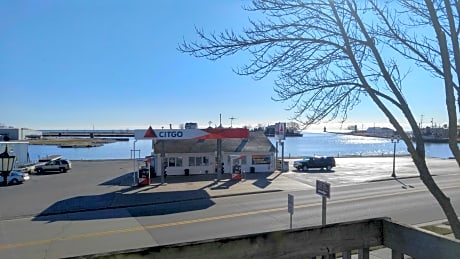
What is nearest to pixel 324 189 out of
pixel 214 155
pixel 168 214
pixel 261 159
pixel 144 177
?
pixel 168 214

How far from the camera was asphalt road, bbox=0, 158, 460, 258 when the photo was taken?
48.5ft

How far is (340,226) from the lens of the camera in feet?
11.3

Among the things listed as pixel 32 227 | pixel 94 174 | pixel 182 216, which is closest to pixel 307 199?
pixel 182 216

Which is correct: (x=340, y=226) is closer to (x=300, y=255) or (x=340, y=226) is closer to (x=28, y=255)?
(x=300, y=255)

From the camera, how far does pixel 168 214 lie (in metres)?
19.8

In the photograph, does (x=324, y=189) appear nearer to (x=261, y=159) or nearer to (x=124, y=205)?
Answer: (x=124, y=205)

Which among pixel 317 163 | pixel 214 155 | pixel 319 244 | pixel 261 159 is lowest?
pixel 317 163

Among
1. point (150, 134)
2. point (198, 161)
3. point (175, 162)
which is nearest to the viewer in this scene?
point (150, 134)

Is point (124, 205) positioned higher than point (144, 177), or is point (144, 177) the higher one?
point (144, 177)

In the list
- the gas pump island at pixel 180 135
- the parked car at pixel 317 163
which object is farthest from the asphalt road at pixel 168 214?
the parked car at pixel 317 163

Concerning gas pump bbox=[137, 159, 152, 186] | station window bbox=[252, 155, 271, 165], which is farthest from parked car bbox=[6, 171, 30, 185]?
station window bbox=[252, 155, 271, 165]

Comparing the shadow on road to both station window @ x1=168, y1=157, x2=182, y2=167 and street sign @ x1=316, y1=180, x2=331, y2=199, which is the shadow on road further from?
street sign @ x1=316, y1=180, x2=331, y2=199

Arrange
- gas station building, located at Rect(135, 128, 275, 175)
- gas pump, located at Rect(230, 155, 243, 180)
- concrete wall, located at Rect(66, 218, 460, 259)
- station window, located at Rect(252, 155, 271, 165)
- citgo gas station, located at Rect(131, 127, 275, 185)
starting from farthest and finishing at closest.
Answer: station window, located at Rect(252, 155, 271, 165) < gas station building, located at Rect(135, 128, 275, 175) < citgo gas station, located at Rect(131, 127, 275, 185) < gas pump, located at Rect(230, 155, 243, 180) < concrete wall, located at Rect(66, 218, 460, 259)

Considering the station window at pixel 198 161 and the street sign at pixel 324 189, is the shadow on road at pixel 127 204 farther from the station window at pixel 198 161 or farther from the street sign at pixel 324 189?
the street sign at pixel 324 189
